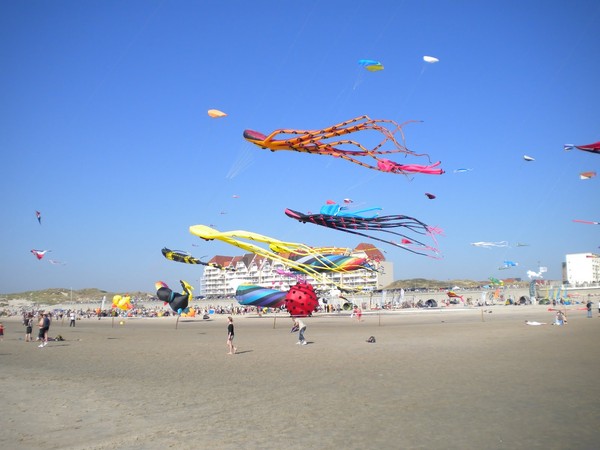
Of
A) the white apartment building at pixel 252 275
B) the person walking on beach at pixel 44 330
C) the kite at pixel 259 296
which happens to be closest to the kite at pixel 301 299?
the kite at pixel 259 296

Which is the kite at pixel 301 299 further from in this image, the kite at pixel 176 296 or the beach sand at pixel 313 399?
the beach sand at pixel 313 399

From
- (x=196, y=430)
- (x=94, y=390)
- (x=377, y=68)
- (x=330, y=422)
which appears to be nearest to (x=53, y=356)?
(x=94, y=390)

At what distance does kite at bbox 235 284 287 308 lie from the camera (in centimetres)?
4134

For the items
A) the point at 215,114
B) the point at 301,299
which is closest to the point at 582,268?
the point at 301,299

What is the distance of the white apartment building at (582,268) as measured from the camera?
128 m

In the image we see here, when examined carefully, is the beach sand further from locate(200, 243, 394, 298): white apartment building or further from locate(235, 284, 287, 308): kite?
locate(200, 243, 394, 298): white apartment building

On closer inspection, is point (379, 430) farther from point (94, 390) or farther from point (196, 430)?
point (94, 390)

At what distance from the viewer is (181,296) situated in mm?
47906

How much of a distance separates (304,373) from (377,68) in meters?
10.6

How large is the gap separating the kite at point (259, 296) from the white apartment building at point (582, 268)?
4417 inches

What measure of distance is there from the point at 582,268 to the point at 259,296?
119111mm

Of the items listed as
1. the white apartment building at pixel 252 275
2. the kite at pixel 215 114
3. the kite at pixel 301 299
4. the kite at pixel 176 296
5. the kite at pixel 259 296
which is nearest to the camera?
the kite at pixel 215 114

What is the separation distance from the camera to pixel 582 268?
12925 centimetres

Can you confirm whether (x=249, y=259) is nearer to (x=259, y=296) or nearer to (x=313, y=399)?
(x=259, y=296)
